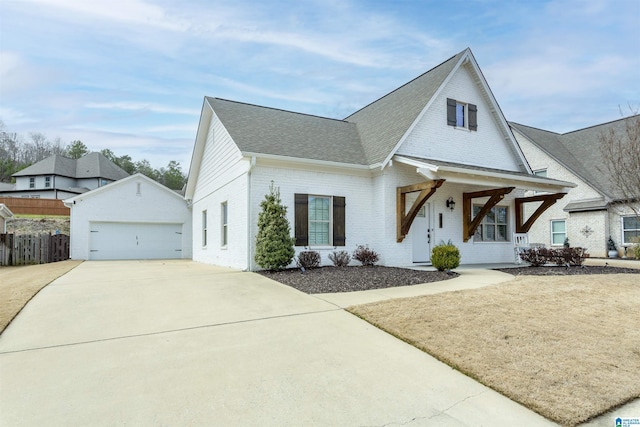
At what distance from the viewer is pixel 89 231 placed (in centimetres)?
1809

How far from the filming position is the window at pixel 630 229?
1717cm

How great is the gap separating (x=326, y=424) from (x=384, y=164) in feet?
30.1

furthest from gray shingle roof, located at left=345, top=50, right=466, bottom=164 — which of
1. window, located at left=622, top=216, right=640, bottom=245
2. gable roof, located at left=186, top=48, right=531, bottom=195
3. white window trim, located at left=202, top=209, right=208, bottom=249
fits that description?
window, located at left=622, top=216, right=640, bottom=245

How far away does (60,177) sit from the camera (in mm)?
35906

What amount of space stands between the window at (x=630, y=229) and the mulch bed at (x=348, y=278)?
45.5 feet

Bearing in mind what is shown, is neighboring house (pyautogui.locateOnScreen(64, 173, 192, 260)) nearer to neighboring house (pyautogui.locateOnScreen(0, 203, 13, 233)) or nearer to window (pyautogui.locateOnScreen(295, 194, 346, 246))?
neighboring house (pyautogui.locateOnScreen(0, 203, 13, 233))

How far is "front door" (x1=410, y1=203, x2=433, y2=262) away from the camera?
12.2m

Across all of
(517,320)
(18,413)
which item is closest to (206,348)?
(18,413)

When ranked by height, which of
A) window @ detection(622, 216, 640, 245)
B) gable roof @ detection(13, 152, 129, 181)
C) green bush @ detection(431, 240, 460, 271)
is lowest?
green bush @ detection(431, 240, 460, 271)

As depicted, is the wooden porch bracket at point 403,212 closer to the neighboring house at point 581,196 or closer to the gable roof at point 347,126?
Result: the gable roof at point 347,126

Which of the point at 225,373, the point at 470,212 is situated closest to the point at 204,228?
the point at 470,212

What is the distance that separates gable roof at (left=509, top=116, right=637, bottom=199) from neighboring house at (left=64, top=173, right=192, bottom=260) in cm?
2183

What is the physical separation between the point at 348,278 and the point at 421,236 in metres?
4.88

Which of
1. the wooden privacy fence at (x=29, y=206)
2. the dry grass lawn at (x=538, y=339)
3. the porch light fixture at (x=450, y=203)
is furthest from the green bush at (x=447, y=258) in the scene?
the wooden privacy fence at (x=29, y=206)
